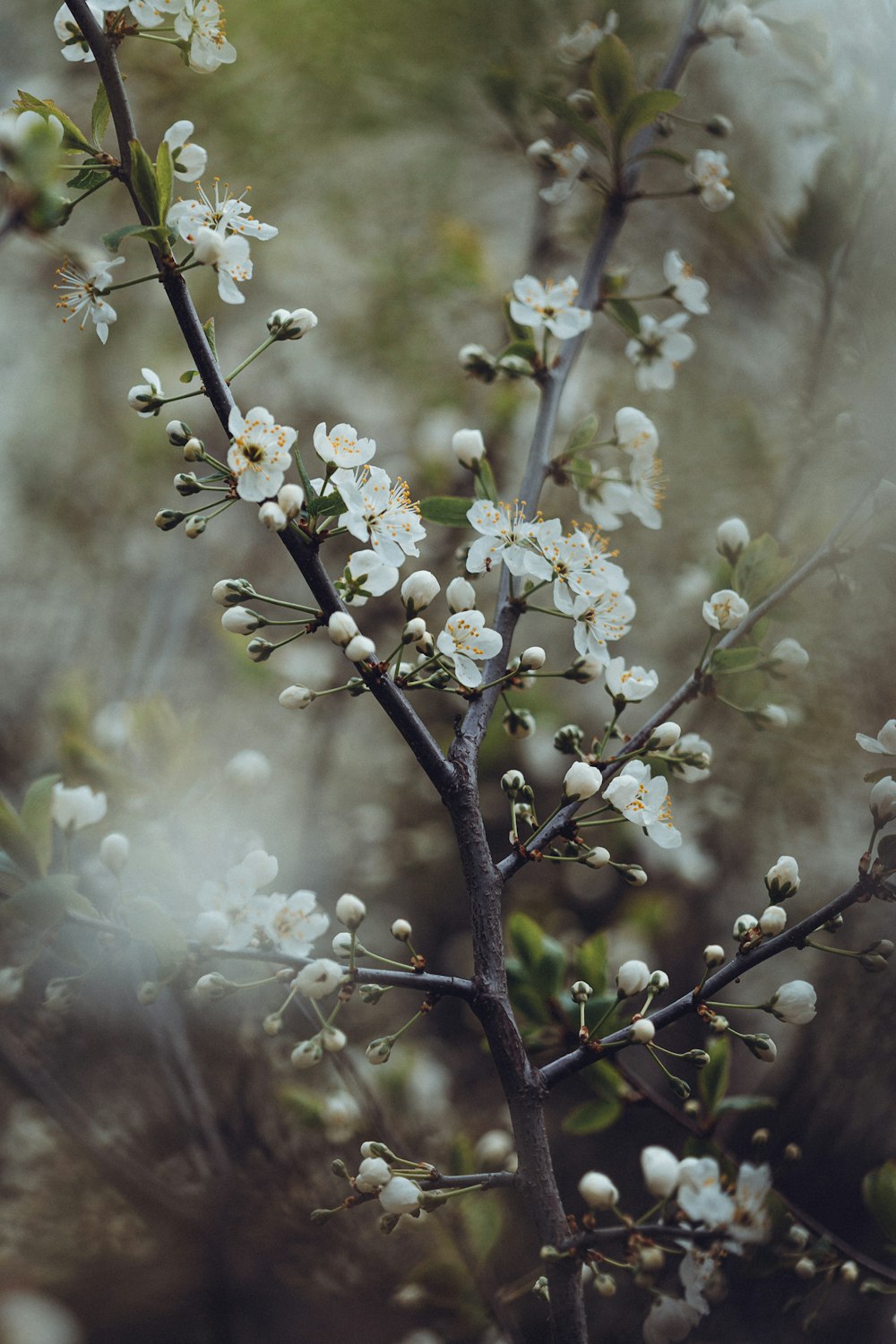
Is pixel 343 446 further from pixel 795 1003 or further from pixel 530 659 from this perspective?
pixel 795 1003

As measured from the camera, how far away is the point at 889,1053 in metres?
0.61

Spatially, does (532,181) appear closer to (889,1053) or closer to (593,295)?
(593,295)

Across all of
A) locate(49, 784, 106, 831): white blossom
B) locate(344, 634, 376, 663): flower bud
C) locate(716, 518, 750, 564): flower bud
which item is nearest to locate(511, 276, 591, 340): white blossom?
locate(716, 518, 750, 564): flower bud

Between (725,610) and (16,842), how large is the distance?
35cm

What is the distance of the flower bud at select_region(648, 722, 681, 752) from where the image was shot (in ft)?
1.39

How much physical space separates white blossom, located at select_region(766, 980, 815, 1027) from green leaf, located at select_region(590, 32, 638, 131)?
0.47 metres

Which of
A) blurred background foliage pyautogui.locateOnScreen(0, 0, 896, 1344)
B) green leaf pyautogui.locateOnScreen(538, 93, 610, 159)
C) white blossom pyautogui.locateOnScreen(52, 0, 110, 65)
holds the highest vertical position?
white blossom pyautogui.locateOnScreen(52, 0, 110, 65)

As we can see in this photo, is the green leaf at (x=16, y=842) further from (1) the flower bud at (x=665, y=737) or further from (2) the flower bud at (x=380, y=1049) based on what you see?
(1) the flower bud at (x=665, y=737)

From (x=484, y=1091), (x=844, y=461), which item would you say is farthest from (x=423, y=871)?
(x=844, y=461)

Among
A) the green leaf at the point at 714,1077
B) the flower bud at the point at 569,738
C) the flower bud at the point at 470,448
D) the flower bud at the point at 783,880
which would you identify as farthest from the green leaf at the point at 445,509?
the green leaf at the point at 714,1077

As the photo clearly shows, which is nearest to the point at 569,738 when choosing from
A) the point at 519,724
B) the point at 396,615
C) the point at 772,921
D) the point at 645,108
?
the point at 519,724

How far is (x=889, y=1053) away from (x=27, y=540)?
100 cm

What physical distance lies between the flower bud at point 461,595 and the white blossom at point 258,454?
92 mm

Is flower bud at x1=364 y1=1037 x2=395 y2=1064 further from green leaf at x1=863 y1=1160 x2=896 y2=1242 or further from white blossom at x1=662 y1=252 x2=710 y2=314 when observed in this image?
white blossom at x1=662 y1=252 x2=710 y2=314
